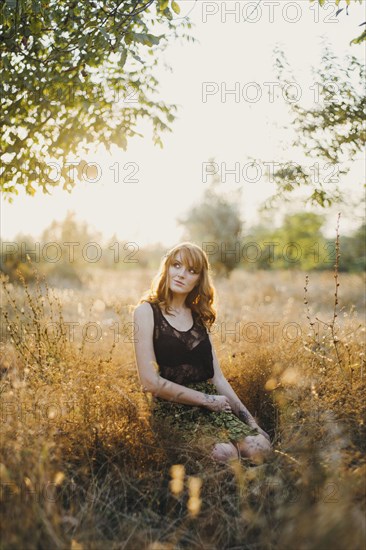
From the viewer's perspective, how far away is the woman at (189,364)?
3473mm

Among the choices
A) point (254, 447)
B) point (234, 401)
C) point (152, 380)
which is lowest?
point (254, 447)

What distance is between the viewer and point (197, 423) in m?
3.58

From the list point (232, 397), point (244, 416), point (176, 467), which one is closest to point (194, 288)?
point (232, 397)

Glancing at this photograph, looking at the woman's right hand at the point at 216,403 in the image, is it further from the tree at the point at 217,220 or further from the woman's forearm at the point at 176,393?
the tree at the point at 217,220

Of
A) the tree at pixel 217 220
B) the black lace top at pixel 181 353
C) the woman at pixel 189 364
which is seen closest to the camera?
the woman at pixel 189 364

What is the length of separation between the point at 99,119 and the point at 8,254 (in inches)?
405

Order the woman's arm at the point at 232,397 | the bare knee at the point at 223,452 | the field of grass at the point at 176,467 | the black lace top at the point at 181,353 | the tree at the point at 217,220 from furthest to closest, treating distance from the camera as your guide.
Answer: the tree at the point at 217,220, the woman's arm at the point at 232,397, the black lace top at the point at 181,353, the bare knee at the point at 223,452, the field of grass at the point at 176,467

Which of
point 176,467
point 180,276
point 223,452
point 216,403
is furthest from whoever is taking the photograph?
point 180,276

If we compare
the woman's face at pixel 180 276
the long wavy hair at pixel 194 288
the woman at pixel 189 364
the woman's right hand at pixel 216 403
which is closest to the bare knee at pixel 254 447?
the woman at pixel 189 364

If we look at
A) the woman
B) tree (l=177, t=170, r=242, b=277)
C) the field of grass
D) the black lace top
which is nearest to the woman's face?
the woman

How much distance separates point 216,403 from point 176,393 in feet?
1.02

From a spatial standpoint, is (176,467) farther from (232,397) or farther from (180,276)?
(180,276)

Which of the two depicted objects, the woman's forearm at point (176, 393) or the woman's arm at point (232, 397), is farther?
the woman's arm at point (232, 397)

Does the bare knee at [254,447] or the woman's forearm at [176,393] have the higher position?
the woman's forearm at [176,393]
